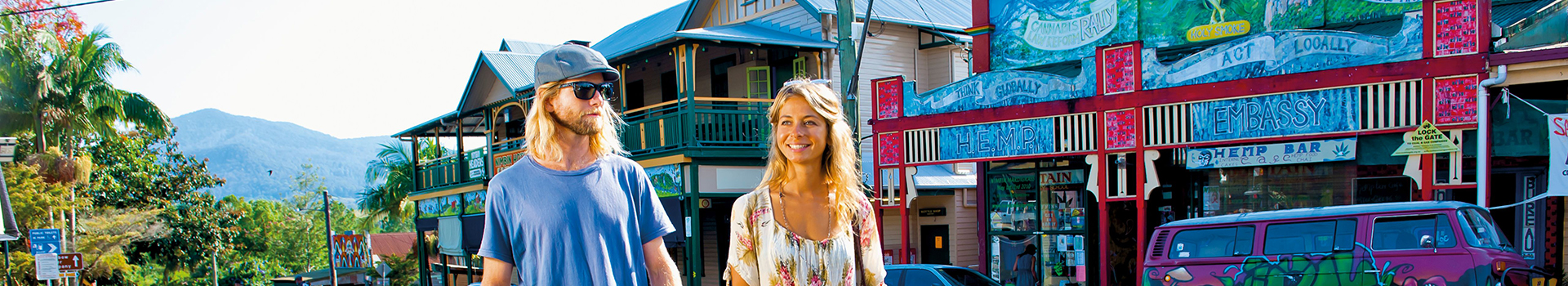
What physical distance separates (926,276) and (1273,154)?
495 centimetres

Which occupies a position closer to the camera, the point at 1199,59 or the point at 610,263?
the point at 610,263

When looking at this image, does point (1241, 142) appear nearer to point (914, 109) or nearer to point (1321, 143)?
point (1321, 143)

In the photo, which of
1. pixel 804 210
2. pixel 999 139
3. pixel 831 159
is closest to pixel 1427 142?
pixel 999 139

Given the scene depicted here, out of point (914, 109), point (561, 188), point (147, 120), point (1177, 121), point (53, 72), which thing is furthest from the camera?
point (147, 120)

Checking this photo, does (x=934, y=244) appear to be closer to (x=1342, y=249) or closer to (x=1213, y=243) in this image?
(x=1213, y=243)

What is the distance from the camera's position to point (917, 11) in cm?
2198

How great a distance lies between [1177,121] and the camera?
12.6m

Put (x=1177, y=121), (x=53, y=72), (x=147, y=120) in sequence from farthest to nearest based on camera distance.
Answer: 1. (x=147, y=120)
2. (x=53, y=72)
3. (x=1177, y=121)

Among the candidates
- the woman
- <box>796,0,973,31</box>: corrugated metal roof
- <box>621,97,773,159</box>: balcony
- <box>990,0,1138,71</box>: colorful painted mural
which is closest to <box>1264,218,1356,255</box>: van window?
<box>990,0,1138,71</box>: colorful painted mural

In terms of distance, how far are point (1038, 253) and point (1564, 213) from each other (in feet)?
21.1

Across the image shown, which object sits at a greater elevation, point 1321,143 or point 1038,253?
point 1321,143

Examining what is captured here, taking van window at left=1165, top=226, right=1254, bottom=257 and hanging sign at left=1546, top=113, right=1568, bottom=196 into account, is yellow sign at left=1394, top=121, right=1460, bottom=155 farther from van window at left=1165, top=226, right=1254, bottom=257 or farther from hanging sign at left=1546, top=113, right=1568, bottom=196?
van window at left=1165, top=226, right=1254, bottom=257

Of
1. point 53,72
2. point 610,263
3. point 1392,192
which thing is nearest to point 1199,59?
point 1392,192

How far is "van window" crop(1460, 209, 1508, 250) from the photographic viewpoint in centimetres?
908
